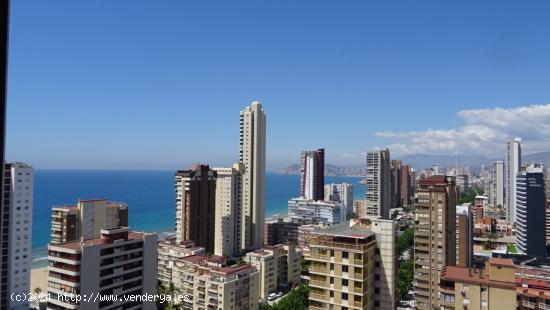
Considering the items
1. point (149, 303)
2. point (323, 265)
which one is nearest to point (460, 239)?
point (323, 265)

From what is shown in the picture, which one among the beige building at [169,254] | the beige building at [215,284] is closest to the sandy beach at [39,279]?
the beige building at [169,254]

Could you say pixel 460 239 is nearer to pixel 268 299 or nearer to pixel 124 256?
pixel 268 299

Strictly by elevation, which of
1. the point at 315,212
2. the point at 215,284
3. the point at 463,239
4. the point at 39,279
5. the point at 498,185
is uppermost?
the point at 498,185

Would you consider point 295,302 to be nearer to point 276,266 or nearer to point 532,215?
point 276,266

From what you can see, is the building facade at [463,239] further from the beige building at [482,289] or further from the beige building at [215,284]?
the beige building at [215,284]

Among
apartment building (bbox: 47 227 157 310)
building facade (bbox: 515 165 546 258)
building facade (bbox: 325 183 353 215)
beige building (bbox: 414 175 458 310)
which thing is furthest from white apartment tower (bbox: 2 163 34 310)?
building facade (bbox: 325 183 353 215)

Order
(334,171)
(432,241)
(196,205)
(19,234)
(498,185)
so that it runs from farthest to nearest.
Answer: (334,171), (498,185), (196,205), (432,241), (19,234)

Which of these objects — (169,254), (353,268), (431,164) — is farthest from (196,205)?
(431,164)
